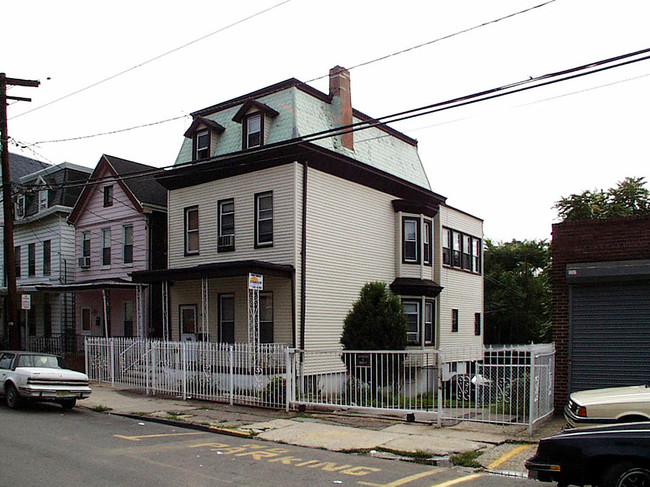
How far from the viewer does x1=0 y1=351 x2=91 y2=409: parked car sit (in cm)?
1561

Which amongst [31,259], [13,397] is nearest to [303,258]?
[13,397]

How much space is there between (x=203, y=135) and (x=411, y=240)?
9.45 meters

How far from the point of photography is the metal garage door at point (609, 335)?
541 inches

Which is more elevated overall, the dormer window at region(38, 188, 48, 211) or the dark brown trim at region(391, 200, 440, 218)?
the dormer window at region(38, 188, 48, 211)

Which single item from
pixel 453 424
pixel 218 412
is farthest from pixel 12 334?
pixel 453 424

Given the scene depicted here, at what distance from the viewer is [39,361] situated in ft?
55.1

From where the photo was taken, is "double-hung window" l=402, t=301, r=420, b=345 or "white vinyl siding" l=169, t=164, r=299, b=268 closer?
"white vinyl siding" l=169, t=164, r=299, b=268

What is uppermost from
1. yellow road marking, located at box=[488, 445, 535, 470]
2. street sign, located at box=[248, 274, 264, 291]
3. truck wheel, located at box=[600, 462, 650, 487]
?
street sign, located at box=[248, 274, 264, 291]

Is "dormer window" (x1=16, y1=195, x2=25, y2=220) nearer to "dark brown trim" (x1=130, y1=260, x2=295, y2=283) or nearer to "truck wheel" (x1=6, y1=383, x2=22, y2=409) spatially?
"dark brown trim" (x1=130, y1=260, x2=295, y2=283)

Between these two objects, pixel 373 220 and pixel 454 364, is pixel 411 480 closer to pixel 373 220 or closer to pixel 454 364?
pixel 373 220

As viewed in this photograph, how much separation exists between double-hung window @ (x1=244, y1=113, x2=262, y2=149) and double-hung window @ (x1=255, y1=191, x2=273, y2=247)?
6.71ft

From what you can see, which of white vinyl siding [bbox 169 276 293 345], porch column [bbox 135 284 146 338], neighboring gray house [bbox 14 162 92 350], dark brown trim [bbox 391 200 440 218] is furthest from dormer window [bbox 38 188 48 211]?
dark brown trim [bbox 391 200 440 218]

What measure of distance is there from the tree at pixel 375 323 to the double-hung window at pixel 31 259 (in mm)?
21560

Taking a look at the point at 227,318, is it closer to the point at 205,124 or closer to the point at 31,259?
the point at 205,124
